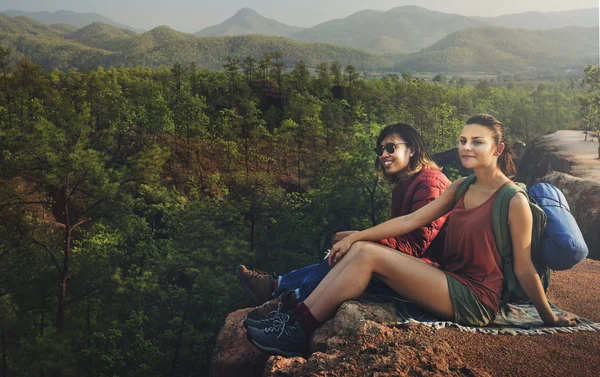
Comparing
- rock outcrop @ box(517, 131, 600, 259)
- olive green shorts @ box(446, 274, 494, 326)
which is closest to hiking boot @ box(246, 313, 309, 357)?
olive green shorts @ box(446, 274, 494, 326)

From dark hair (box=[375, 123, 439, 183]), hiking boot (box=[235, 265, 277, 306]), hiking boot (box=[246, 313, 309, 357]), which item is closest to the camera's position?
hiking boot (box=[246, 313, 309, 357])

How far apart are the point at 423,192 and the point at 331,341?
1908 millimetres

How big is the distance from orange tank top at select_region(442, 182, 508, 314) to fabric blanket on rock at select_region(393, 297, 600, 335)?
0.62 ft

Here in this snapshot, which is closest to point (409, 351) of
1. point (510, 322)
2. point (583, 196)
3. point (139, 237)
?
point (510, 322)

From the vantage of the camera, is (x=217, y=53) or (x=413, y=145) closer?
(x=413, y=145)

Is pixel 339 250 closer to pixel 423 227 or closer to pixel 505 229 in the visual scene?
pixel 423 227

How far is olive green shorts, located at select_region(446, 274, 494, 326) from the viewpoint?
4594mm

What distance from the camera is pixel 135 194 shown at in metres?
22.8

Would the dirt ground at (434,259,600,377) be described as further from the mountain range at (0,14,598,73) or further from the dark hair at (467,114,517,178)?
the mountain range at (0,14,598,73)

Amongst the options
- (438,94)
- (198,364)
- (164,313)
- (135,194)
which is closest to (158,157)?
(135,194)

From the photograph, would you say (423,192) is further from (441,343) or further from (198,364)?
(198,364)

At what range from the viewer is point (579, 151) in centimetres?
2212

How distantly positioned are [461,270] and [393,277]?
0.71 metres

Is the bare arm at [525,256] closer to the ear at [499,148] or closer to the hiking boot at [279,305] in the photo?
the ear at [499,148]
